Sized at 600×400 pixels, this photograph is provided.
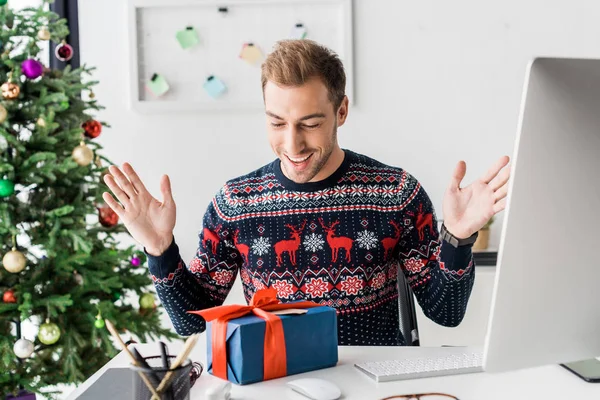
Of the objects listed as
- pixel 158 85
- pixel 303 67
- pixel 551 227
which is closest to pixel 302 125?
pixel 303 67

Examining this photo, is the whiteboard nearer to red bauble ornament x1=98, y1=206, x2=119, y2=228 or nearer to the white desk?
red bauble ornament x1=98, y1=206, x2=119, y2=228

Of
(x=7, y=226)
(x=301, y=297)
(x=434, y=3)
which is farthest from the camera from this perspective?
(x=434, y=3)

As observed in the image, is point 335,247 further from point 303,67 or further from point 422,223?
point 303,67

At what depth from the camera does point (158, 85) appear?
3.06m

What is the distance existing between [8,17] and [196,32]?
32.8 inches

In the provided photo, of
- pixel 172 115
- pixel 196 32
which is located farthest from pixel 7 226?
pixel 196 32

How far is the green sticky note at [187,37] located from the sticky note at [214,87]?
0.56ft

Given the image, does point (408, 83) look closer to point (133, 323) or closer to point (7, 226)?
point (133, 323)

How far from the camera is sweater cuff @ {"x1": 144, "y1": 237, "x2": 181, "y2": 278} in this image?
1518 mm

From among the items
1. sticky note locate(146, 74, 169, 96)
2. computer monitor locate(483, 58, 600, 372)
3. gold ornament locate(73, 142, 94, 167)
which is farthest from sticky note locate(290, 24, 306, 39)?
computer monitor locate(483, 58, 600, 372)

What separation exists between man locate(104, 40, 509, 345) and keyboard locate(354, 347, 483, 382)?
12.9 inches

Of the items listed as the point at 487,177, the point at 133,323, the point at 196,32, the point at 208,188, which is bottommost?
the point at 133,323

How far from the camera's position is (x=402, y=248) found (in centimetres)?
176

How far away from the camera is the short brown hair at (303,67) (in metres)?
1.61
